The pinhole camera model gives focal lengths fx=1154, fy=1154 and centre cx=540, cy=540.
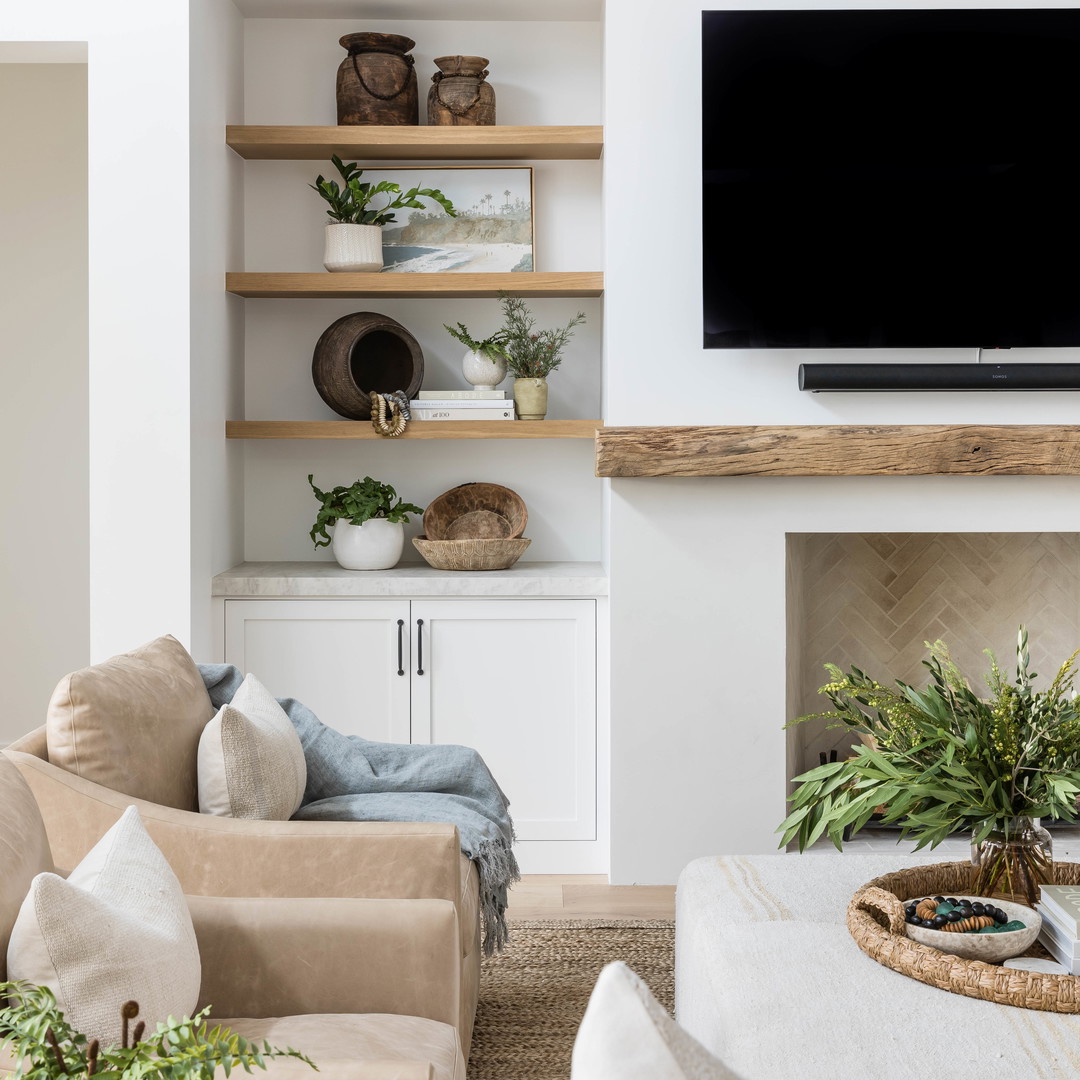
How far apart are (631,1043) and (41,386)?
419 cm

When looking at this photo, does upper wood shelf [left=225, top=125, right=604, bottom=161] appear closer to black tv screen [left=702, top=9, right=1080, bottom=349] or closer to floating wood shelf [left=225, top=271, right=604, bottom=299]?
floating wood shelf [left=225, top=271, right=604, bottom=299]

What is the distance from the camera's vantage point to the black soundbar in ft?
10.2

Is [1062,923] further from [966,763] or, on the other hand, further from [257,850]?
[257,850]

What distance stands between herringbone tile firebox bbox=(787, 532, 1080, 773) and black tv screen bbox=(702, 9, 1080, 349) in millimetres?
728

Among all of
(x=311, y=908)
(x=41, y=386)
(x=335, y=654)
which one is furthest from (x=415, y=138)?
(x=311, y=908)

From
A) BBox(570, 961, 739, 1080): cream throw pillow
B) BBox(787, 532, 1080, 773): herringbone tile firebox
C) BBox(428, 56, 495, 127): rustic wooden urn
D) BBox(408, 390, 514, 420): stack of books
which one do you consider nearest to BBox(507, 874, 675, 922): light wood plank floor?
BBox(787, 532, 1080, 773): herringbone tile firebox

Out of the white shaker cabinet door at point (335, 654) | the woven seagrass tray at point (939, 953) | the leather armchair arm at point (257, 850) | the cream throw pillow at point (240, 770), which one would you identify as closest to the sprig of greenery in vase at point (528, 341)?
the white shaker cabinet door at point (335, 654)

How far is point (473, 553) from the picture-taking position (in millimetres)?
3408

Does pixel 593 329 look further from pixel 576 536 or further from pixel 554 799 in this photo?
pixel 554 799

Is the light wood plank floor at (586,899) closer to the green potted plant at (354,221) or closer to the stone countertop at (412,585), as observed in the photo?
the stone countertop at (412,585)

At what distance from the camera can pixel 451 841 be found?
186 centimetres

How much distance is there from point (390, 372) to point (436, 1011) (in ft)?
7.71

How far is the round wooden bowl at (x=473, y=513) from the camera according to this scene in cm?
365

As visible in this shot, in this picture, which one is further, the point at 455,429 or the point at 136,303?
the point at 455,429
